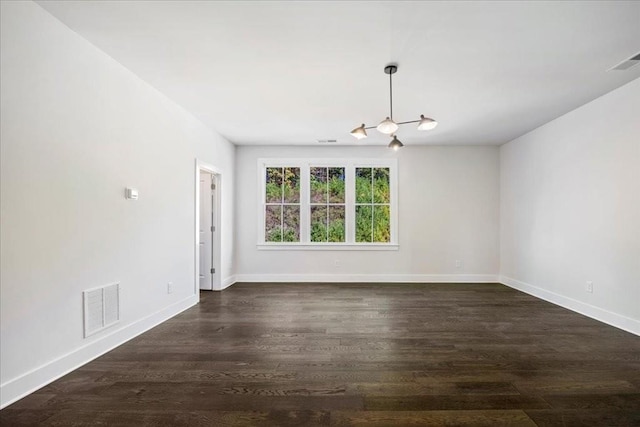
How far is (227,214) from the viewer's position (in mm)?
5715

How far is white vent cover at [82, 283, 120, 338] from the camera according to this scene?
261 centimetres

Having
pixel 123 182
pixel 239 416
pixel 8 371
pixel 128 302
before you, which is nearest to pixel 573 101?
pixel 239 416

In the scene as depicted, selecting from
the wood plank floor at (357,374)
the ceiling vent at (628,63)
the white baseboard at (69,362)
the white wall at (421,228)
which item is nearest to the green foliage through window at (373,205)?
the white wall at (421,228)

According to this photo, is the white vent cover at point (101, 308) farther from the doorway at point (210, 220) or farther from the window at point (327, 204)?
the window at point (327, 204)

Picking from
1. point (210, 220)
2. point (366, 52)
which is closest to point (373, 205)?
point (210, 220)

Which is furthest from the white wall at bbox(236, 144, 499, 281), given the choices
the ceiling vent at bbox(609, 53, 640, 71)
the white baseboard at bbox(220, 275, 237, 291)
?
the ceiling vent at bbox(609, 53, 640, 71)

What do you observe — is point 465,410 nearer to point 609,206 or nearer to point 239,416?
point 239,416

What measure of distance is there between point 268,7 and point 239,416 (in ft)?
8.91

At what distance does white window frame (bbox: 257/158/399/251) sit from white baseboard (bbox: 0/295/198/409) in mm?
2797

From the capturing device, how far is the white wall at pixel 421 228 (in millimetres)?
6066

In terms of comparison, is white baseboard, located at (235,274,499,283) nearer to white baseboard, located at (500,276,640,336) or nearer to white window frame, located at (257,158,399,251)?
white window frame, located at (257,158,399,251)

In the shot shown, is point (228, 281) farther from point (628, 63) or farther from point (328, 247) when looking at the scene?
point (628, 63)

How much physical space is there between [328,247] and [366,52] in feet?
13.1

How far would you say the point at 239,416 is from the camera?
192 centimetres
